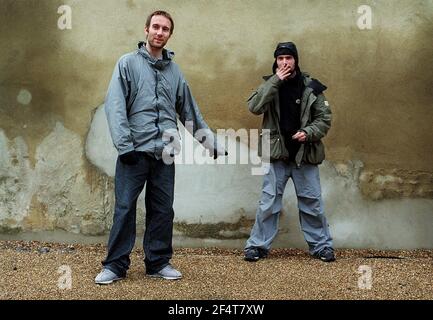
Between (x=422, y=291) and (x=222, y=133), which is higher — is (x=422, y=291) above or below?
below

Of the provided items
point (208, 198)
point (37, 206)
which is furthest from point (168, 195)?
point (37, 206)

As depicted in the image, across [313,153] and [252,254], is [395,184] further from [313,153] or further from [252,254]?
[252,254]

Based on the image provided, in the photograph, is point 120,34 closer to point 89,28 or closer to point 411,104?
point 89,28

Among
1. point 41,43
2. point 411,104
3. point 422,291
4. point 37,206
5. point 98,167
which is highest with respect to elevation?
point 41,43

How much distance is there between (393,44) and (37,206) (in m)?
3.29

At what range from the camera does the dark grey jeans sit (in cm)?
421

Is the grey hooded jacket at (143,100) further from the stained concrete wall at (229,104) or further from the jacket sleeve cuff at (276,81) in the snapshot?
the stained concrete wall at (229,104)

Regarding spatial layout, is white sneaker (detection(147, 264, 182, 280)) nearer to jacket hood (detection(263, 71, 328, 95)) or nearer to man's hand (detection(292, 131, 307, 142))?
man's hand (detection(292, 131, 307, 142))

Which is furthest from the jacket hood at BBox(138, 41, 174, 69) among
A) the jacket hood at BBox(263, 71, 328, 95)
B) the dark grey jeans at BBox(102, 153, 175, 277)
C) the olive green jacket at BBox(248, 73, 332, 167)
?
the jacket hood at BBox(263, 71, 328, 95)

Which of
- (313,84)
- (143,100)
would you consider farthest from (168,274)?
(313,84)

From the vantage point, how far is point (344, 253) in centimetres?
545

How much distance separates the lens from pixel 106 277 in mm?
4199

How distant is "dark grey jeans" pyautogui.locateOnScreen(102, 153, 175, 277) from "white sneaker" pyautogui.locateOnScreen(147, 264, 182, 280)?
0.03 meters

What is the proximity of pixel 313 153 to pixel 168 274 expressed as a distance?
4.91 feet
